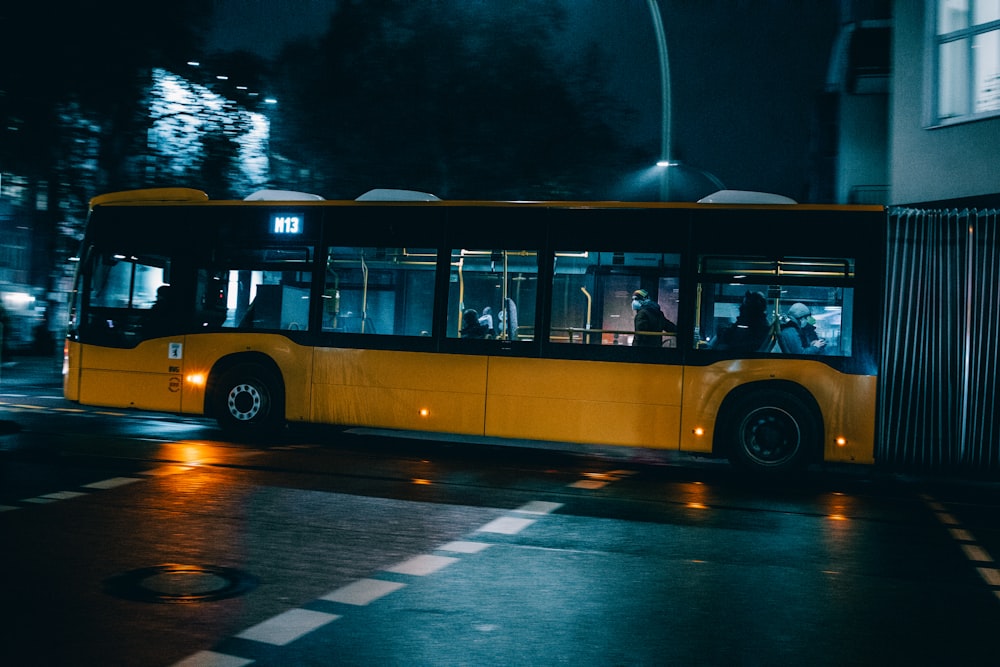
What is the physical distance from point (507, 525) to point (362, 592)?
2.16 metres

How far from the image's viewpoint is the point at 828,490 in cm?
1009

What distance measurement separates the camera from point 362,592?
5.40 meters

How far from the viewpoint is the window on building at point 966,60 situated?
13.6 metres

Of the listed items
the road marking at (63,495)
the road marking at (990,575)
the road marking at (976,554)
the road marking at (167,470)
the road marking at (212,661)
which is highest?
the road marking at (167,470)

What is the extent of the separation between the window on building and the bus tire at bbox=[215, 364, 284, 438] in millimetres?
10243

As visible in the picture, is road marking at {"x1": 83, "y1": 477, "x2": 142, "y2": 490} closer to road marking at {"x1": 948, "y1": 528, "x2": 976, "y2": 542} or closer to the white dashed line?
the white dashed line

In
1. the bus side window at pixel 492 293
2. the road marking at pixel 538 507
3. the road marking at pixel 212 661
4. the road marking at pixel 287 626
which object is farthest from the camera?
the bus side window at pixel 492 293

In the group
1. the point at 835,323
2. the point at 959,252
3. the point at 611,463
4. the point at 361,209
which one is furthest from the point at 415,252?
the point at 959,252

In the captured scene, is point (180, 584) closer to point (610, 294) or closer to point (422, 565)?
point (422, 565)

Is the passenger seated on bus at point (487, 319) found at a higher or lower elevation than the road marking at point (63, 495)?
higher

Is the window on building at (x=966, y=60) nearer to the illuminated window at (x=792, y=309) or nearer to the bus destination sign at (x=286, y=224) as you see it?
the illuminated window at (x=792, y=309)

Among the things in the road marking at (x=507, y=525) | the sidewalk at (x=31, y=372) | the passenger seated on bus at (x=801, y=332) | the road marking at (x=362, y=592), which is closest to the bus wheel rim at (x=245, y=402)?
the road marking at (x=507, y=525)

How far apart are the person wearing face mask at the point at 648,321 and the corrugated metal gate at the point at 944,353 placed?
2.33 metres

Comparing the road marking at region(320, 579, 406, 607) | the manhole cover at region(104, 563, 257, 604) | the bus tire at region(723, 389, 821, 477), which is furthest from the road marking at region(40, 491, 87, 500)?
Result: the bus tire at region(723, 389, 821, 477)
